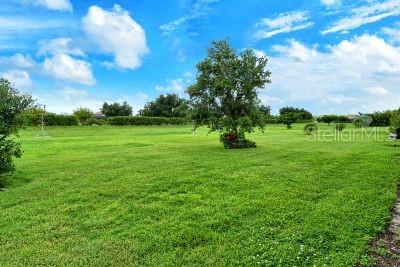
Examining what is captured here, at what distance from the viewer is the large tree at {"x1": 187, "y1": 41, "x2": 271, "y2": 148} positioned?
24281 mm

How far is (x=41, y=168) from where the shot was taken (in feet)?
56.3

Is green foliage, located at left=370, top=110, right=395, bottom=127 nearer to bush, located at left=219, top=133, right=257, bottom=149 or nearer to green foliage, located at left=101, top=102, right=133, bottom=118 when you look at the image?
bush, located at left=219, top=133, right=257, bottom=149

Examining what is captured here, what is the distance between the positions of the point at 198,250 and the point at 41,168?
11.1 metres

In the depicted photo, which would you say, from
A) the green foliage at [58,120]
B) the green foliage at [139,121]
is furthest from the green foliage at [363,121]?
the green foliage at [58,120]

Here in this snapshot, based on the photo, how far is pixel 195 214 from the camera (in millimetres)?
10328

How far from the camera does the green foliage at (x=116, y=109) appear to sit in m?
105

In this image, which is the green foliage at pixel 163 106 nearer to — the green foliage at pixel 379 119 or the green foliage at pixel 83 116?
the green foliage at pixel 83 116

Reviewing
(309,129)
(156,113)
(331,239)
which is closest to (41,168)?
(331,239)

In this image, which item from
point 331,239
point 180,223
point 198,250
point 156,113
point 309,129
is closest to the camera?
point 198,250

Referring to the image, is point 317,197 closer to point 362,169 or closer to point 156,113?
point 362,169

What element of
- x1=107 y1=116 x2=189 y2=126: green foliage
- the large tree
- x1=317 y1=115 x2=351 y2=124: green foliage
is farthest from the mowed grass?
x1=317 y1=115 x2=351 y2=124: green foliage

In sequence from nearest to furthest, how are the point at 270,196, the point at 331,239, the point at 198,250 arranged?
the point at 198,250
the point at 331,239
the point at 270,196

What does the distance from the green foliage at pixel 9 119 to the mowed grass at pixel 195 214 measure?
809mm

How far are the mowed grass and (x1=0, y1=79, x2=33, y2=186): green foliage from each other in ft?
2.66
